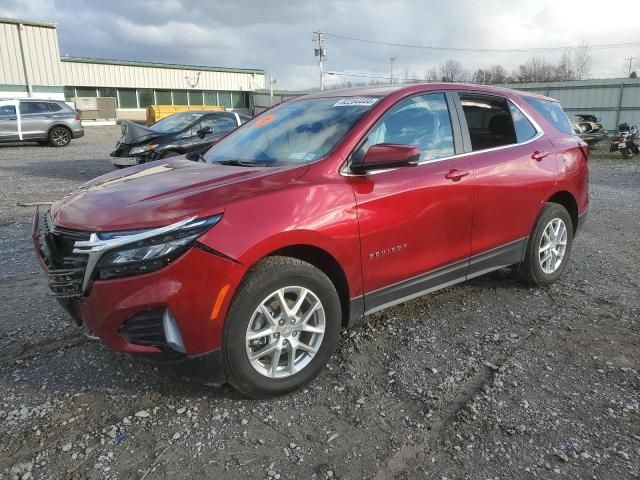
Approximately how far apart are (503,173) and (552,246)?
3.63 ft

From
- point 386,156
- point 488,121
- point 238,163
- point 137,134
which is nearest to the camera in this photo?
point 386,156

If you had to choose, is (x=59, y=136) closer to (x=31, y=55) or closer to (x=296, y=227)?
(x=31, y=55)

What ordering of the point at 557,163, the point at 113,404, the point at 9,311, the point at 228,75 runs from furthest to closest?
the point at 228,75 < the point at 557,163 < the point at 9,311 < the point at 113,404

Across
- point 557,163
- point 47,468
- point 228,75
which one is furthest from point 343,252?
point 228,75

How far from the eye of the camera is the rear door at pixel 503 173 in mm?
3844

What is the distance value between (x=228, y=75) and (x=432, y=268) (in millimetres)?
45188

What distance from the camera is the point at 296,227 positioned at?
108 inches

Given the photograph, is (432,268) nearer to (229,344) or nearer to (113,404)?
(229,344)

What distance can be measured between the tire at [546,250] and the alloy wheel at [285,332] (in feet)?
7.64

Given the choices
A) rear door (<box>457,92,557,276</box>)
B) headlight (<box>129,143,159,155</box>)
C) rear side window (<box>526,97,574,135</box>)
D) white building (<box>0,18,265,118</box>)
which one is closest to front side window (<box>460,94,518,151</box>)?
rear door (<box>457,92,557,276</box>)

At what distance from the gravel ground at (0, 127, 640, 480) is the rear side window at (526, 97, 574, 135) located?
5.46ft

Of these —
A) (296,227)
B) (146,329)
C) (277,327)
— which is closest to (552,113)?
(296,227)

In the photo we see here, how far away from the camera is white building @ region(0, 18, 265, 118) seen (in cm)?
3186

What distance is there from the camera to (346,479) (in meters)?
2.29
